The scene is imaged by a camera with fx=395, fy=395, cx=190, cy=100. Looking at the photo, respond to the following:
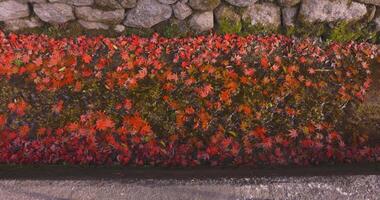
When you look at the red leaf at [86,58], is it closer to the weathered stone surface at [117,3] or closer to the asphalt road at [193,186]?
the weathered stone surface at [117,3]

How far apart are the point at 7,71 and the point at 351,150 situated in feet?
10.5

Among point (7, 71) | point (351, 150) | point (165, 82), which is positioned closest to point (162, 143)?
point (165, 82)

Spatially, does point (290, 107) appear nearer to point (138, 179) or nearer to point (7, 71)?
point (138, 179)

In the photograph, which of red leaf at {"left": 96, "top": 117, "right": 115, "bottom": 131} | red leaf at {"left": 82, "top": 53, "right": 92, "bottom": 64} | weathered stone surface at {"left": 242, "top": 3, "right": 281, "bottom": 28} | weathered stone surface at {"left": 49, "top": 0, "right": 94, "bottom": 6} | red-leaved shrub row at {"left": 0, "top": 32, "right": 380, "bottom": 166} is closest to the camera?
red-leaved shrub row at {"left": 0, "top": 32, "right": 380, "bottom": 166}

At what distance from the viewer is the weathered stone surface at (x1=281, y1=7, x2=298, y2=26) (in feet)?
13.9

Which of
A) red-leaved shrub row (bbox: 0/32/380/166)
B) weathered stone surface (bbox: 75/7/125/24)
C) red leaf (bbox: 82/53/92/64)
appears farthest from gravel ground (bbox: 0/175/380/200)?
weathered stone surface (bbox: 75/7/125/24)

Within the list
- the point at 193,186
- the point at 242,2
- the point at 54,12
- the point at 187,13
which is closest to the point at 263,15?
the point at 242,2

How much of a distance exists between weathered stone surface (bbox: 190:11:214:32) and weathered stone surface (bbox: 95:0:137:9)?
2.15 ft

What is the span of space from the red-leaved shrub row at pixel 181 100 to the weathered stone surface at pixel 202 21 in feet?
0.63

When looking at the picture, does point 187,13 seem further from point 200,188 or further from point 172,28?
point 200,188

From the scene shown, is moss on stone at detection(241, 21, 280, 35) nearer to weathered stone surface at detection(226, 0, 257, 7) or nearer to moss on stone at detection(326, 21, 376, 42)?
weathered stone surface at detection(226, 0, 257, 7)

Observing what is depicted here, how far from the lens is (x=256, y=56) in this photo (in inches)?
155

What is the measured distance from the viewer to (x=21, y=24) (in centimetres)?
429

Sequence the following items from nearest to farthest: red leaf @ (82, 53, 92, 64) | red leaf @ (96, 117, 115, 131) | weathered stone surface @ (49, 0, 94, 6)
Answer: red leaf @ (96, 117, 115, 131) < red leaf @ (82, 53, 92, 64) < weathered stone surface @ (49, 0, 94, 6)
